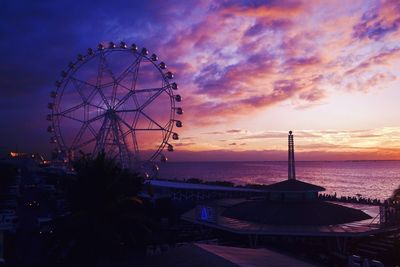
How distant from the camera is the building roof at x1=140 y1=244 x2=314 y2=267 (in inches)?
576

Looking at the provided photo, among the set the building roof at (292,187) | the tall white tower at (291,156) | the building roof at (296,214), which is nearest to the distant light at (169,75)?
the tall white tower at (291,156)

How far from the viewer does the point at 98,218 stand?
2241 cm

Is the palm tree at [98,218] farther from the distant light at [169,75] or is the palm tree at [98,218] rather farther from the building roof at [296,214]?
the distant light at [169,75]

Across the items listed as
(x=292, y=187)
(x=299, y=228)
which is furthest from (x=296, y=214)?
(x=292, y=187)

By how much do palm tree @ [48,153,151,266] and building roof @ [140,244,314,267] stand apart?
5305 mm

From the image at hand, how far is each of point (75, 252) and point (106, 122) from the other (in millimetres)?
24696

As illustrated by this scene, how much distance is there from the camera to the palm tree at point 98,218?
2188 cm

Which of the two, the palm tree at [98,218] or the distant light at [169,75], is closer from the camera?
the palm tree at [98,218]

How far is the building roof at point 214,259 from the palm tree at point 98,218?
17.4 ft

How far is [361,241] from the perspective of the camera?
3111 cm

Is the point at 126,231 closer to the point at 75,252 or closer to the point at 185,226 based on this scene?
the point at 75,252

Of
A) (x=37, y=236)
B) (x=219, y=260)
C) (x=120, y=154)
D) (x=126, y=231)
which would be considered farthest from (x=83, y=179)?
(x=120, y=154)

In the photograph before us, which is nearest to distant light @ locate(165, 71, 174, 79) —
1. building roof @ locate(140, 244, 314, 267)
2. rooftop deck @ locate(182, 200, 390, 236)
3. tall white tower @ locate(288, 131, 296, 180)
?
tall white tower @ locate(288, 131, 296, 180)

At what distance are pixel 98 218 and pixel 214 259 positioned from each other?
9220mm
